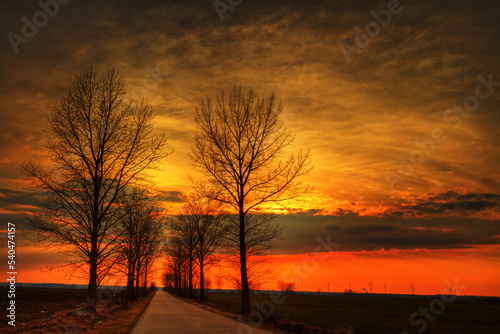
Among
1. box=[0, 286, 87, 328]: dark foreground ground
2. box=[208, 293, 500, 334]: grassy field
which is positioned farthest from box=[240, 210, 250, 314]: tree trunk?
box=[0, 286, 87, 328]: dark foreground ground

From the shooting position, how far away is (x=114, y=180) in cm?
2002

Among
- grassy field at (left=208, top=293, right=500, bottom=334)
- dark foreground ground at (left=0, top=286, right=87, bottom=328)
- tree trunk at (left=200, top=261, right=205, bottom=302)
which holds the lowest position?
grassy field at (left=208, top=293, right=500, bottom=334)

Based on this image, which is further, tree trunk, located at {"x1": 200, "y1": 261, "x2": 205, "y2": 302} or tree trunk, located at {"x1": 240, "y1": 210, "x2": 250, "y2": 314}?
tree trunk, located at {"x1": 200, "y1": 261, "x2": 205, "y2": 302}

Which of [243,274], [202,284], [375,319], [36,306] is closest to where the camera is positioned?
[243,274]

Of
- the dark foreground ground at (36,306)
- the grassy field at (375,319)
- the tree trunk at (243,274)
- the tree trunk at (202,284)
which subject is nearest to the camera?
the tree trunk at (243,274)

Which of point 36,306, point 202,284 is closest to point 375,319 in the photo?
point 202,284

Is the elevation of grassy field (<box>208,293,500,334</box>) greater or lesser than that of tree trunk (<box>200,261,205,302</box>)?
lesser

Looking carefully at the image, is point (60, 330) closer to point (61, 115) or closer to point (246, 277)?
point (61, 115)

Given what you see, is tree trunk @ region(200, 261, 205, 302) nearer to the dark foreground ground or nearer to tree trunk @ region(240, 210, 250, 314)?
the dark foreground ground

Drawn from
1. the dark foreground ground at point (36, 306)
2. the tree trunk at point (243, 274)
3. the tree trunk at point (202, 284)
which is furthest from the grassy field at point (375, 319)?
the dark foreground ground at point (36, 306)

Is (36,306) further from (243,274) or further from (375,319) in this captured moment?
(375,319)

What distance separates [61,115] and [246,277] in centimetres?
1471

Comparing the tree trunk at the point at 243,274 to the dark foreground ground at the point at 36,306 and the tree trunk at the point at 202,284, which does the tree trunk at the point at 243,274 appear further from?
the tree trunk at the point at 202,284

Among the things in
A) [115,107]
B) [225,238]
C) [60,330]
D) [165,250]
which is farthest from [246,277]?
Result: [165,250]
